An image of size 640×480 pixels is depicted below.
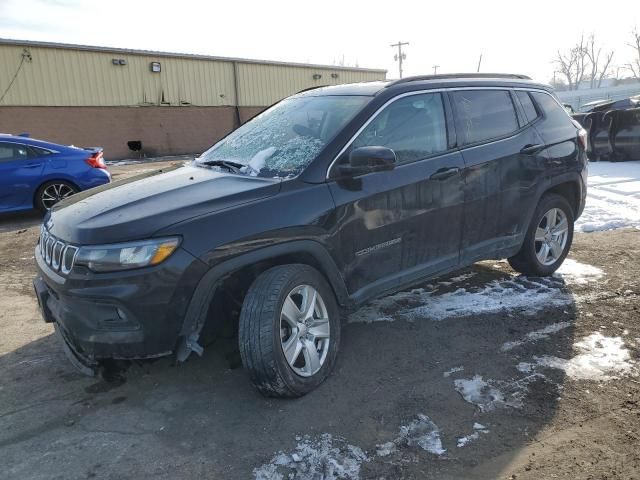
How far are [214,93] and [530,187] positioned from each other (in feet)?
75.7

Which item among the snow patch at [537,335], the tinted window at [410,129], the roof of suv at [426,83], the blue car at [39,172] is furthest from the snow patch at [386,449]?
the blue car at [39,172]

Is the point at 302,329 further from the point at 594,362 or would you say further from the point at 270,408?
the point at 594,362

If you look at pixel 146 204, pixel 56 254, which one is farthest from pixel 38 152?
pixel 146 204

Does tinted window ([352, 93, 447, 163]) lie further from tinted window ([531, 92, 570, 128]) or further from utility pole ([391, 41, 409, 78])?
utility pole ([391, 41, 409, 78])

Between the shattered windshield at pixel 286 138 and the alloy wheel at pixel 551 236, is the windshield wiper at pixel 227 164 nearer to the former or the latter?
the shattered windshield at pixel 286 138

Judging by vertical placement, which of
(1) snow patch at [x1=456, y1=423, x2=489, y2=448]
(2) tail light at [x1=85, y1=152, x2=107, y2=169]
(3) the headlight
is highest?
(2) tail light at [x1=85, y1=152, x2=107, y2=169]

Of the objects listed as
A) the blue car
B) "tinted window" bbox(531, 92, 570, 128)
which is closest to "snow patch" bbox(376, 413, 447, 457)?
"tinted window" bbox(531, 92, 570, 128)

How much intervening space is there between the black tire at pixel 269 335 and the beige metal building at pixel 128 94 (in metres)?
18.9

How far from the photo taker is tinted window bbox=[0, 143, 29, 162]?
830 centimetres

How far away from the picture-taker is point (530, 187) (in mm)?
4473

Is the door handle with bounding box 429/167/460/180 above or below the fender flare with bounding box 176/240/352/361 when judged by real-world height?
above

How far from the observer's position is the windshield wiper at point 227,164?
3587 millimetres

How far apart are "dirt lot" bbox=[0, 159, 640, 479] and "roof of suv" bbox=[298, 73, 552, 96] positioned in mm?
1794

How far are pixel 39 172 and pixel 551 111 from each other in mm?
7655
